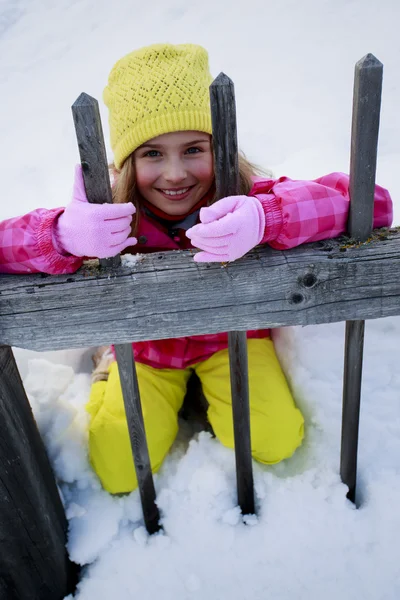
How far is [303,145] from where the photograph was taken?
10.4 ft

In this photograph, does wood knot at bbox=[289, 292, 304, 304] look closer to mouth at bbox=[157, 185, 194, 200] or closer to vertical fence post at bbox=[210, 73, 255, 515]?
vertical fence post at bbox=[210, 73, 255, 515]

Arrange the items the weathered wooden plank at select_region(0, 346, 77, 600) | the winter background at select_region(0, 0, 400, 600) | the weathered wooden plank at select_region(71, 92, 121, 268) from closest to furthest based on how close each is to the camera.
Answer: the weathered wooden plank at select_region(71, 92, 121, 268)
the weathered wooden plank at select_region(0, 346, 77, 600)
the winter background at select_region(0, 0, 400, 600)

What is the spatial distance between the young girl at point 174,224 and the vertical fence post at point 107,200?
48mm

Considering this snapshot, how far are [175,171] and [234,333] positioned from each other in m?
0.61

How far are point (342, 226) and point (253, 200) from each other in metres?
0.25

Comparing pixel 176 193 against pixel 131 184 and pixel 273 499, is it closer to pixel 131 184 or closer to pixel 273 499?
pixel 131 184

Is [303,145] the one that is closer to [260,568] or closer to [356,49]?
[356,49]

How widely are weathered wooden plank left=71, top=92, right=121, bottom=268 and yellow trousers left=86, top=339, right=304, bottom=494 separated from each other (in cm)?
104

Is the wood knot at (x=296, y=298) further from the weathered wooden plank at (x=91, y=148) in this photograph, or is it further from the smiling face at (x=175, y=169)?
the smiling face at (x=175, y=169)

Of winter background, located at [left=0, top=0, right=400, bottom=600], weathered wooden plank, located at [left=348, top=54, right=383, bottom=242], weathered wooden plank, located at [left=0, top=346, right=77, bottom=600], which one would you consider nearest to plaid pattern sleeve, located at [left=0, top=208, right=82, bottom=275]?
weathered wooden plank, located at [left=0, top=346, right=77, bottom=600]

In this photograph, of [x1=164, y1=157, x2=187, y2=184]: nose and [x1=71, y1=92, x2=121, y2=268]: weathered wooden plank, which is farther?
[x1=164, y1=157, x2=187, y2=184]: nose

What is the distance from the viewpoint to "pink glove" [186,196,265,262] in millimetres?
1052

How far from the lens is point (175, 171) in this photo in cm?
156

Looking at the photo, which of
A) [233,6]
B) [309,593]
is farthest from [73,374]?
[233,6]
